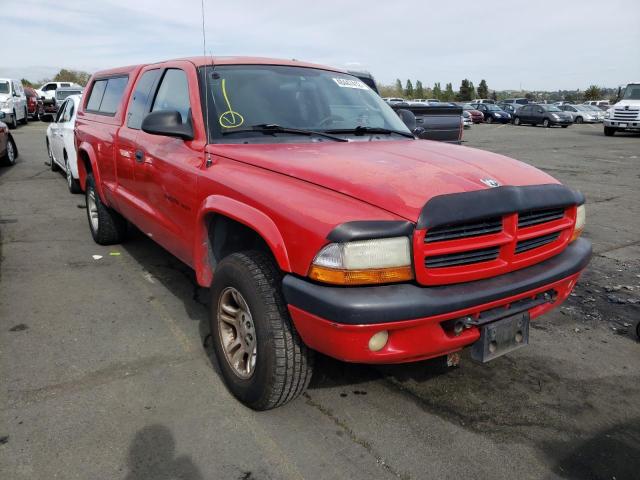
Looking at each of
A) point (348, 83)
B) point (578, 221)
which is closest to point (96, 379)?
point (348, 83)

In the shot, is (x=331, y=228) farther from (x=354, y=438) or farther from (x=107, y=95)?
(x=107, y=95)

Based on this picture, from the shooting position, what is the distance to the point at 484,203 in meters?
2.33

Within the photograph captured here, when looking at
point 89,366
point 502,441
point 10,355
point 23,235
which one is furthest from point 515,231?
point 23,235

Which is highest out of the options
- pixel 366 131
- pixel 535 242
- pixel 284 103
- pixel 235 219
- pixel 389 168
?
pixel 284 103

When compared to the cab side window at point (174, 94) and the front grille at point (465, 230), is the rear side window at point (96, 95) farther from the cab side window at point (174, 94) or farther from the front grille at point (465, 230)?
the front grille at point (465, 230)

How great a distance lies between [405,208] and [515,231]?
2.08 ft

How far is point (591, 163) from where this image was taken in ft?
46.1

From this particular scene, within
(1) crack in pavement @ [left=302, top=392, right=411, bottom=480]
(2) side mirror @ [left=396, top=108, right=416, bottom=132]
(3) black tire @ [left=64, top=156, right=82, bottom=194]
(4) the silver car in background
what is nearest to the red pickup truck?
(1) crack in pavement @ [left=302, top=392, right=411, bottom=480]

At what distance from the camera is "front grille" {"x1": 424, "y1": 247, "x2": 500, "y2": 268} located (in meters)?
2.26

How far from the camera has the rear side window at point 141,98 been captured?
4.08m

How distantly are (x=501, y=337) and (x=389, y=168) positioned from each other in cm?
99

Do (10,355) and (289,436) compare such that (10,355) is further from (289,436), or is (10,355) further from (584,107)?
(584,107)

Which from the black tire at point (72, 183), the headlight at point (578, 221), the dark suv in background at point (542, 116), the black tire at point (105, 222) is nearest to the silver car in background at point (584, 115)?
the dark suv in background at point (542, 116)

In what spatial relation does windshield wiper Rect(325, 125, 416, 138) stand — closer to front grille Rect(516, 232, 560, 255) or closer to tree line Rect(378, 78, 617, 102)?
front grille Rect(516, 232, 560, 255)
